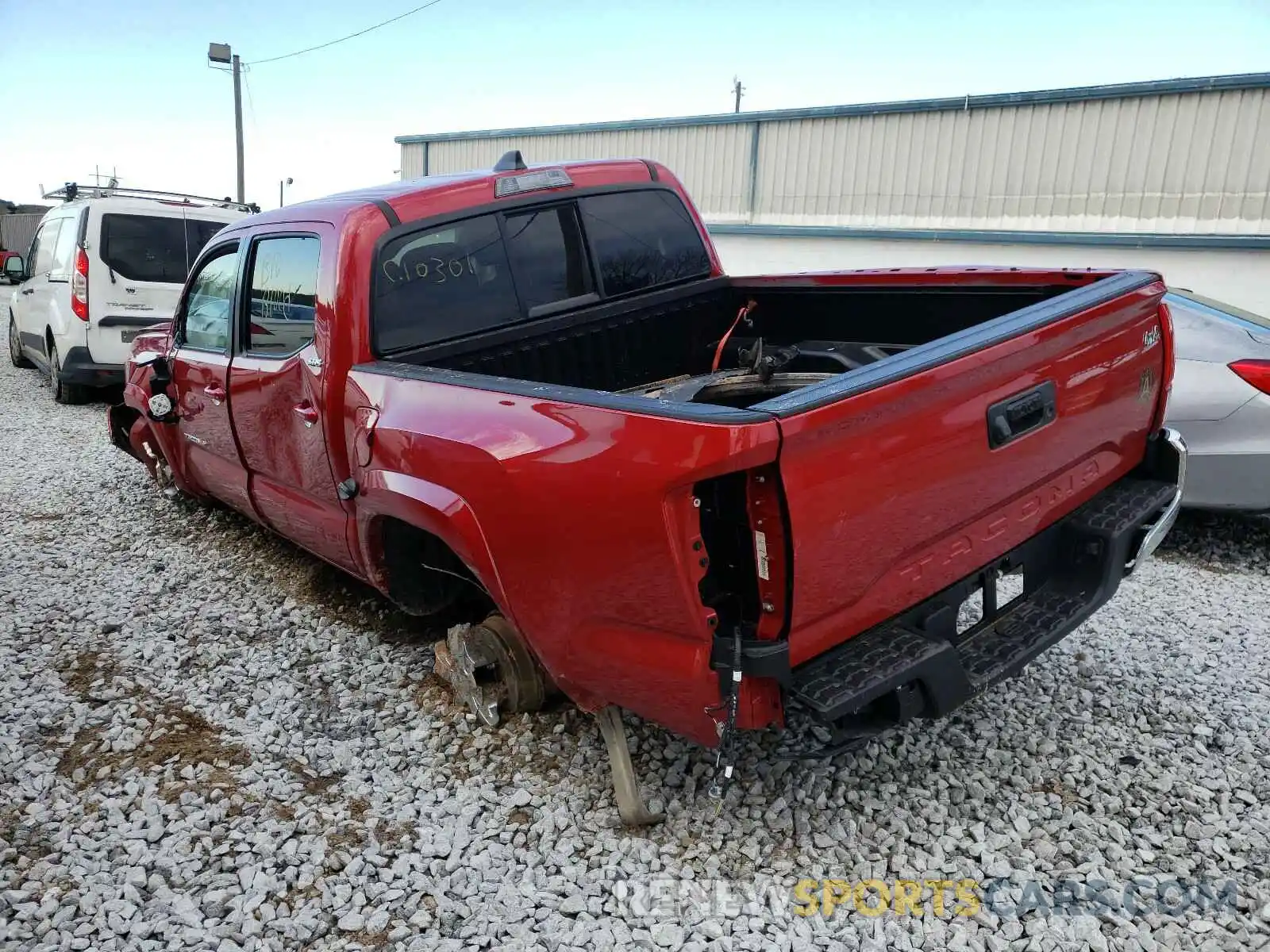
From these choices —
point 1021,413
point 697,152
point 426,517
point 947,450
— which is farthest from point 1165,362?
point 697,152

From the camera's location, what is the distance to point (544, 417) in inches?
94.5

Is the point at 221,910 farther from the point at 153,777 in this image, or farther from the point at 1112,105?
the point at 1112,105

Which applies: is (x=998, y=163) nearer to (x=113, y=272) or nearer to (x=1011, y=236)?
(x=1011, y=236)

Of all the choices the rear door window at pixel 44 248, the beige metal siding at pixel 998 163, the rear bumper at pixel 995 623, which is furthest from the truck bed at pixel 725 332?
the beige metal siding at pixel 998 163

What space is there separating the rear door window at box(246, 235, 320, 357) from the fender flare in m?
0.75

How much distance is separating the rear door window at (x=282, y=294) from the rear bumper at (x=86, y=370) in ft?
19.2

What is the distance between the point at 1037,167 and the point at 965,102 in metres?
1.27

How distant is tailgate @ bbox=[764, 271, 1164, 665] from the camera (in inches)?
86.4

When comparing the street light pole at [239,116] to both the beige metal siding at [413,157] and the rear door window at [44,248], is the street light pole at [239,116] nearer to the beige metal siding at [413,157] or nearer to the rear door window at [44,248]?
the beige metal siding at [413,157]

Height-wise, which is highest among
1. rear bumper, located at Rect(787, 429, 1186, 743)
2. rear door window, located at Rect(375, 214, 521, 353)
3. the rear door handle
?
rear door window, located at Rect(375, 214, 521, 353)

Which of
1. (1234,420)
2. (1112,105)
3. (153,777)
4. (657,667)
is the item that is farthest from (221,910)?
(1112,105)

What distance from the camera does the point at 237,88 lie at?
65.8 ft

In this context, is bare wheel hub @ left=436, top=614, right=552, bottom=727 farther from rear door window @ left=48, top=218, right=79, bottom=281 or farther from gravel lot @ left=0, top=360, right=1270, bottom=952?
rear door window @ left=48, top=218, right=79, bottom=281

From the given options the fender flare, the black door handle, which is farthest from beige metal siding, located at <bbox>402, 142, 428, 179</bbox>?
the black door handle
